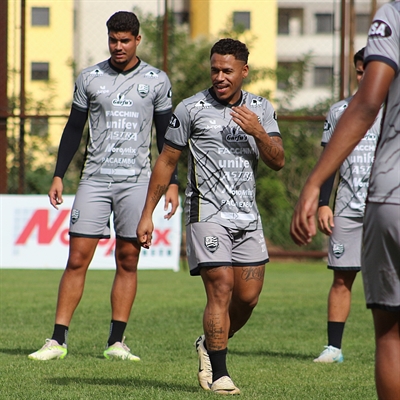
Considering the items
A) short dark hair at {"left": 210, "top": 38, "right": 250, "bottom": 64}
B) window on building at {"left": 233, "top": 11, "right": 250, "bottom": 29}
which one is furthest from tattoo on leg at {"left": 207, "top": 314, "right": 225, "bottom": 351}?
window on building at {"left": 233, "top": 11, "right": 250, "bottom": 29}

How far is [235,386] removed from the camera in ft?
18.3

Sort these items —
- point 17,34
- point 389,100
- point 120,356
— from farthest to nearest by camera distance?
1. point 17,34
2. point 120,356
3. point 389,100

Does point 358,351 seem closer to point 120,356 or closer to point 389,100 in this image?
point 120,356

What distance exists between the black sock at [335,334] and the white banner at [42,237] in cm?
839

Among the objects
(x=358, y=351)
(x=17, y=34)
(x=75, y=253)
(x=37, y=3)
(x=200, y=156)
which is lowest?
(x=358, y=351)

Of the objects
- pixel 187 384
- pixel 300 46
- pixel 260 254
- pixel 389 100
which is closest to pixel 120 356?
pixel 187 384

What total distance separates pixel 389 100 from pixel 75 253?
4164 mm

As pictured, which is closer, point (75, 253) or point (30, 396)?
point (30, 396)

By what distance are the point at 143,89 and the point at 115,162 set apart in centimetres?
59

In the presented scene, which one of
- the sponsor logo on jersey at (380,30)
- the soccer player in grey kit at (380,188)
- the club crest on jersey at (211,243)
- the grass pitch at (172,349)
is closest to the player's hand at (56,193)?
the grass pitch at (172,349)

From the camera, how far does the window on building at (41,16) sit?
27497 millimetres

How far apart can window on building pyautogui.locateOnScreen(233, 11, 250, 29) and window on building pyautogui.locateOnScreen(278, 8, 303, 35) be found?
65.2 feet

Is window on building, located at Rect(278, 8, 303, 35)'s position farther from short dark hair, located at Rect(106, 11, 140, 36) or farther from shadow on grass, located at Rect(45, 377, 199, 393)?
shadow on grass, located at Rect(45, 377, 199, 393)

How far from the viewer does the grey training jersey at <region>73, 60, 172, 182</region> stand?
716 cm
